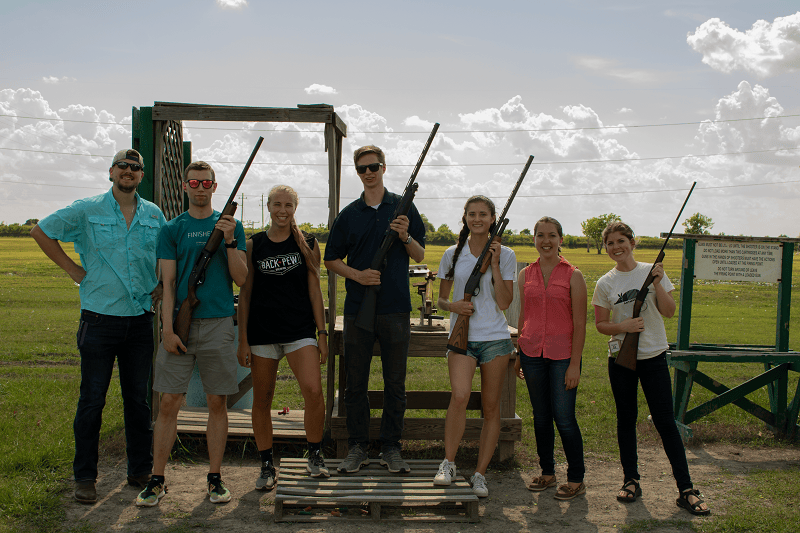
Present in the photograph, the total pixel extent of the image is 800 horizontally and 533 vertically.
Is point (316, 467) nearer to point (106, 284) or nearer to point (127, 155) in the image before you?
point (106, 284)

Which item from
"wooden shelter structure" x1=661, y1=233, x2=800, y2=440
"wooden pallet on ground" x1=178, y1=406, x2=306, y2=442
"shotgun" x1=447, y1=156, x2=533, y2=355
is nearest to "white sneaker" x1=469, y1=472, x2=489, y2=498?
"shotgun" x1=447, y1=156, x2=533, y2=355

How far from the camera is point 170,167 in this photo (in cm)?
663

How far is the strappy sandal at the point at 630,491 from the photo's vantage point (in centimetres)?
502

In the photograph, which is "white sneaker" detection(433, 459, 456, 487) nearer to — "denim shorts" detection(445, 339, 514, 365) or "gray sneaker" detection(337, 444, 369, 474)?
"gray sneaker" detection(337, 444, 369, 474)

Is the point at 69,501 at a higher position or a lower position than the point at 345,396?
lower

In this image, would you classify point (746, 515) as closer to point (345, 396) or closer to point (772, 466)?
point (772, 466)

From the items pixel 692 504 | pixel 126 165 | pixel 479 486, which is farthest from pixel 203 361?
pixel 692 504

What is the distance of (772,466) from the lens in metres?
6.03

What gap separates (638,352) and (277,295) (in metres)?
3.02

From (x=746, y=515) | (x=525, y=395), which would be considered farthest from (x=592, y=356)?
(x=746, y=515)

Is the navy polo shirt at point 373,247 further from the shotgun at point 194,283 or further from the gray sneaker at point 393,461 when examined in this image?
the gray sneaker at point 393,461

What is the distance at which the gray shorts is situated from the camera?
4.73 metres

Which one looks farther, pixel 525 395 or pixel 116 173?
pixel 525 395

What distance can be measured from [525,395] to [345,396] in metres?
4.68
